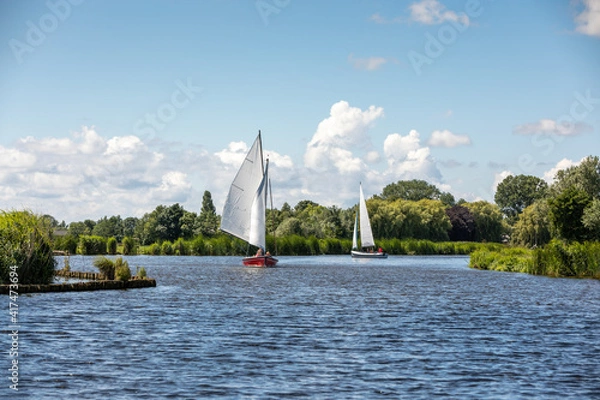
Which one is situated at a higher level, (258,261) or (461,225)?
(461,225)

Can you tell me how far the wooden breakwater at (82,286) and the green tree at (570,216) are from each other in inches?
1774

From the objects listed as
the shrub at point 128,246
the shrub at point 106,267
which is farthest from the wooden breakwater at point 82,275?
the shrub at point 128,246

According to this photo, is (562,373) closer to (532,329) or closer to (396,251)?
(532,329)

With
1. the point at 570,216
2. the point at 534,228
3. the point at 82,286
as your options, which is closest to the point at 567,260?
the point at 570,216

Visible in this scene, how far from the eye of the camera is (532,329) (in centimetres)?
2808

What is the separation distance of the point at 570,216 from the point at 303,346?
56838 millimetres

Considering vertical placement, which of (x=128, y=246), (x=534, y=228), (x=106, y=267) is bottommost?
(x=106, y=267)

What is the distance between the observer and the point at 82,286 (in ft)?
132

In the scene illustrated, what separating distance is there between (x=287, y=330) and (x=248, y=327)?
5.45 feet

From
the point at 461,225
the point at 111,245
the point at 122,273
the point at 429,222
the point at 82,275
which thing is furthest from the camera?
the point at 461,225

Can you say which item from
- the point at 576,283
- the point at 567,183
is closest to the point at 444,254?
the point at 567,183

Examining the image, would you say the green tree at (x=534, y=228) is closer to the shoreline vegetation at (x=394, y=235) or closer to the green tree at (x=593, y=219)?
the shoreline vegetation at (x=394, y=235)

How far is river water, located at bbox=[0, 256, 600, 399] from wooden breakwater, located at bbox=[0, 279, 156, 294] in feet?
2.96

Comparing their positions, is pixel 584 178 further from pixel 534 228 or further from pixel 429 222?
pixel 429 222
